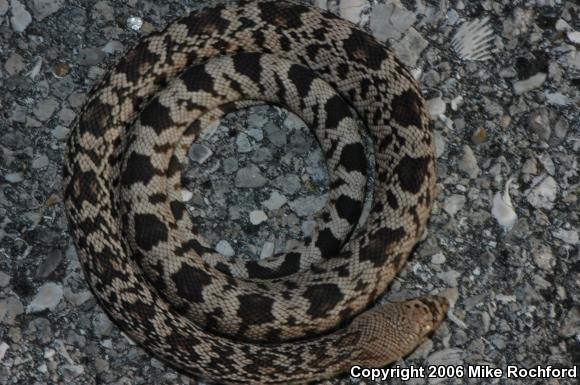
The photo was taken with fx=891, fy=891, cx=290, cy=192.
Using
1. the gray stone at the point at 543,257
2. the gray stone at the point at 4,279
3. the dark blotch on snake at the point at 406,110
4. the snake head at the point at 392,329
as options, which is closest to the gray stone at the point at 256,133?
the dark blotch on snake at the point at 406,110

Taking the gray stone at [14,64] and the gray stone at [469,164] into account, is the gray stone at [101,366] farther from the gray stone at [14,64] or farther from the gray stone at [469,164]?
the gray stone at [469,164]

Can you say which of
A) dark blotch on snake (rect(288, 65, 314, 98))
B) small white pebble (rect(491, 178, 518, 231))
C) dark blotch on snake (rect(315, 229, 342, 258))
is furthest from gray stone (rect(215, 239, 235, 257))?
small white pebble (rect(491, 178, 518, 231))

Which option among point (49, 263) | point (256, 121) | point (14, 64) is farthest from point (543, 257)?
point (14, 64)

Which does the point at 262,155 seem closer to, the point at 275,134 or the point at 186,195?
the point at 275,134

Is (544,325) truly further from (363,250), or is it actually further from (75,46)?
(75,46)

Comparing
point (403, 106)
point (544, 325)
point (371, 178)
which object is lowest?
Result: point (544, 325)

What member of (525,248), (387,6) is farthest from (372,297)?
(387,6)
